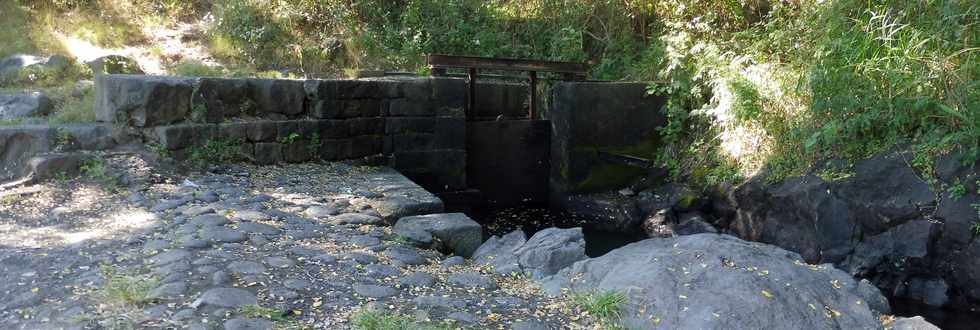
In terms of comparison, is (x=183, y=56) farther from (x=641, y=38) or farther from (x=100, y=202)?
(x=641, y=38)

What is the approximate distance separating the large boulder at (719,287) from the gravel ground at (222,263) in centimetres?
30

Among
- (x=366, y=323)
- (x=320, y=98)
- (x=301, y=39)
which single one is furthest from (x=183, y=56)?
(x=366, y=323)

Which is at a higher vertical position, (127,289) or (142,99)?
(142,99)

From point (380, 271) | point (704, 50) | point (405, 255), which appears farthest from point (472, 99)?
point (380, 271)

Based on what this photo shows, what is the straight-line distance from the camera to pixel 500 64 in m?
8.32

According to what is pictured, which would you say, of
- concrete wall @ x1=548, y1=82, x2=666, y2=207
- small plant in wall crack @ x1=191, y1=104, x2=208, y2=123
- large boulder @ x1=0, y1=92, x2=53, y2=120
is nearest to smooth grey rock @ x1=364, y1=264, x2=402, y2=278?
small plant in wall crack @ x1=191, y1=104, x2=208, y2=123

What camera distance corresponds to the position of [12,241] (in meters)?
4.21

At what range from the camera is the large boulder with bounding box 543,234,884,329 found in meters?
3.38

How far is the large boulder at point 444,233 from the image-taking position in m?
4.86

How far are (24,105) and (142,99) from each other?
6.55 ft

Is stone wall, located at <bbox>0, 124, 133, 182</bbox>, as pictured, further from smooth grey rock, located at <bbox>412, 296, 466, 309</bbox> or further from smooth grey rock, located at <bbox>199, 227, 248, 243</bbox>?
smooth grey rock, located at <bbox>412, 296, 466, 309</bbox>

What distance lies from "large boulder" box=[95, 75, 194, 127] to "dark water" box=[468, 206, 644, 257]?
10.6ft

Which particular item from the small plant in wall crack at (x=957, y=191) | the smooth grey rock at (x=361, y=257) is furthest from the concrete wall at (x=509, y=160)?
the small plant in wall crack at (x=957, y=191)

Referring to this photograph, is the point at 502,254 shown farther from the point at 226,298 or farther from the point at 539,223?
the point at 539,223
